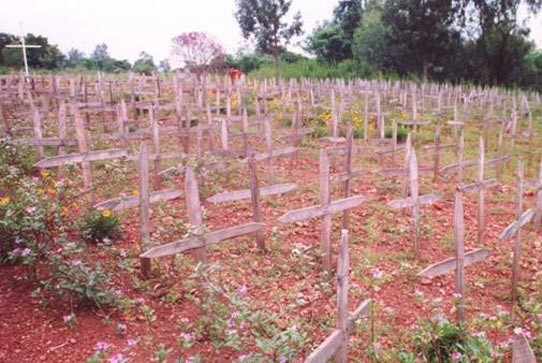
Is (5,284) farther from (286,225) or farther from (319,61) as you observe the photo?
(319,61)

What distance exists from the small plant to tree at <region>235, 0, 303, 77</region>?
86.3 feet

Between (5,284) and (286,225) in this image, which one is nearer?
(5,284)

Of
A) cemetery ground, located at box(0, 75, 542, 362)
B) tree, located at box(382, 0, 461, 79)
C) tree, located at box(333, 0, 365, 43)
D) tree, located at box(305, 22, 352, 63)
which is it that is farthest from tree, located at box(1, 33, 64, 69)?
cemetery ground, located at box(0, 75, 542, 362)

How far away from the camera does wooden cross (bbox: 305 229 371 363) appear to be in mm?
2432

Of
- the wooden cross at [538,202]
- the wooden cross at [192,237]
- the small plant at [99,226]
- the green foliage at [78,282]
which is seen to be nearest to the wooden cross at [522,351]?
the wooden cross at [192,237]

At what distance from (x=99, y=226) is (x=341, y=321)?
2.94m

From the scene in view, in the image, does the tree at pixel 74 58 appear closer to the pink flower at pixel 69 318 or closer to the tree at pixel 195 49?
the tree at pixel 195 49

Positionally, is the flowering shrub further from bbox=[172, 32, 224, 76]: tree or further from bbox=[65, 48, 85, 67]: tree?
bbox=[65, 48, 85, 67]: tree

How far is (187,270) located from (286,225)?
6.13 ft

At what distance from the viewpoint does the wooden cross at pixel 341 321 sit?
2432mm

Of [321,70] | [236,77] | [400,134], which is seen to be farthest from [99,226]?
[321,70]

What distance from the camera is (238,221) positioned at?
595 cm

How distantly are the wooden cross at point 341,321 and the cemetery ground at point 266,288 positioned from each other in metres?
0.09

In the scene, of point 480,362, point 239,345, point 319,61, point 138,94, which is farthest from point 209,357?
point 319,61
